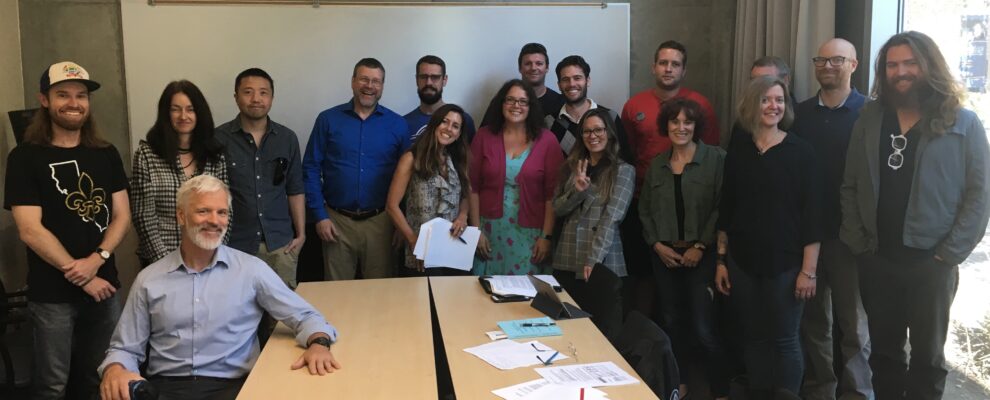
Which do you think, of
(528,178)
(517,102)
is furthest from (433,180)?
(517,102)

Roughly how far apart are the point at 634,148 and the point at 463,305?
1.81m

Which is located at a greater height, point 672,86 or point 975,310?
point 672,86

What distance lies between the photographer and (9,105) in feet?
15.0

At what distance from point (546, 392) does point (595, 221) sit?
5.88 ft

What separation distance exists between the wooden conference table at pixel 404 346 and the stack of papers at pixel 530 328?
0.04m

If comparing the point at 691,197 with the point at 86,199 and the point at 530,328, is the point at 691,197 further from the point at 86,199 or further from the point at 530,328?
the point at 86,199

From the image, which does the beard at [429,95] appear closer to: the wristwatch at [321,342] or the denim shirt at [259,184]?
the denim shirt at [259,184]

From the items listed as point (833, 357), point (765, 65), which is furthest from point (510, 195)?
point (833, 357)

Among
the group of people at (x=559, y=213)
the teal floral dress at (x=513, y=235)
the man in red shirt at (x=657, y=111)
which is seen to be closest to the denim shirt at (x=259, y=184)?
the group of people at (x=559, y=213)

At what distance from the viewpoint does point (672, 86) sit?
13.6 ft

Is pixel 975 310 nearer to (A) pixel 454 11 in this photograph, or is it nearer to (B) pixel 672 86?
(B) pixel 672 86

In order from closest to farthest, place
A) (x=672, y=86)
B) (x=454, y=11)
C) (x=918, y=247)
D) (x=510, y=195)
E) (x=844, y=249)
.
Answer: (x=918, y=247) < (x=844, y=249) < (x=510, y=195) < (x=672, y=86) < (x=454, y=11)

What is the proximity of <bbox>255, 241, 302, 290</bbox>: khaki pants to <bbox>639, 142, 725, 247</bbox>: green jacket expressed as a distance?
1.87m

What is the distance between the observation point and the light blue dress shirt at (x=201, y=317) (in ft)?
7.69
